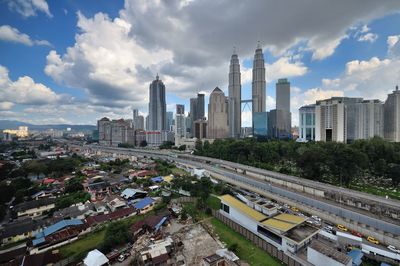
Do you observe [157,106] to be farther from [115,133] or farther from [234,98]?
[234,98]

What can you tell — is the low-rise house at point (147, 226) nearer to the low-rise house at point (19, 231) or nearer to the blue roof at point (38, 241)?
the blue roof at point (38, 241)

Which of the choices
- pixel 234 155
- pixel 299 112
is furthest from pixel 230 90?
pixel 234 155

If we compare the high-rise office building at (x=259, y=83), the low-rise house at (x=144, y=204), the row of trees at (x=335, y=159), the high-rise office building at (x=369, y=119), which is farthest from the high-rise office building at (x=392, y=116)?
the low-rise house at (x=144, y=204)

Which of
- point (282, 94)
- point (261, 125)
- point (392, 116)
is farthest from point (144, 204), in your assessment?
point (282, 94)

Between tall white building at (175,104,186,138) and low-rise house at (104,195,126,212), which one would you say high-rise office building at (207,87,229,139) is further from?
low-rise house at (104,195,126,212)

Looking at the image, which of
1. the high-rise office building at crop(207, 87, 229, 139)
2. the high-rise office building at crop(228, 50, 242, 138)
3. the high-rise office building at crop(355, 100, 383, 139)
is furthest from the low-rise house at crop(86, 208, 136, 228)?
A: the high-rise office building at crop(228, 50, 242, 138)
